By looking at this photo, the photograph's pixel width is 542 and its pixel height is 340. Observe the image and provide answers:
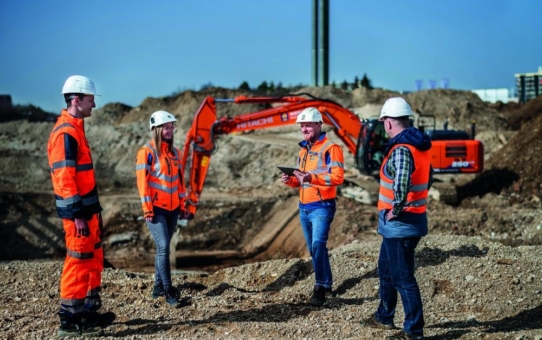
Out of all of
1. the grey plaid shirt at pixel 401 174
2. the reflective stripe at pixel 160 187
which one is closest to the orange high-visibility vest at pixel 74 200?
the reflective stripe at pixel 160 187

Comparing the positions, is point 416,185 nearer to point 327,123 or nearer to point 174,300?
point 174,300

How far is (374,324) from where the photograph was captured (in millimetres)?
6684

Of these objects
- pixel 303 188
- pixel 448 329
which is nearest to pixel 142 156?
pixel 303 188

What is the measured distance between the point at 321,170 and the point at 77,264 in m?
2.72

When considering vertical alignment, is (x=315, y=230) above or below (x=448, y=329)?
above

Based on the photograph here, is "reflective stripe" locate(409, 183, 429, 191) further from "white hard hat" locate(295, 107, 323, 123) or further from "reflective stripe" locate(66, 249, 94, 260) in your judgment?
"reflective stripe" locate(66, 249, 94, 260)

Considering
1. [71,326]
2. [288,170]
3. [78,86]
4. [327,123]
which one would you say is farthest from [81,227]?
[327,123]

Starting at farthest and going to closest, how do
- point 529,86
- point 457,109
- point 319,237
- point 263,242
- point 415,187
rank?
1. point 529,86
2. point 457,109
3. point 263,242
4. point 319,237
5. point 415,187

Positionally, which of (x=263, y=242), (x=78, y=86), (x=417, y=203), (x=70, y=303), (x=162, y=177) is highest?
(x=78, y=86)

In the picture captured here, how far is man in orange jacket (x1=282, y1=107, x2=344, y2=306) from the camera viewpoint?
300 inches

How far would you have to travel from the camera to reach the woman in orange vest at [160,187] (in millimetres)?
7527

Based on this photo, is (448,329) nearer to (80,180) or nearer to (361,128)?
(80,180)

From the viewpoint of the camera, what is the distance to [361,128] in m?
15.9

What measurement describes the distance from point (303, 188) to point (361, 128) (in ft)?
27.3
